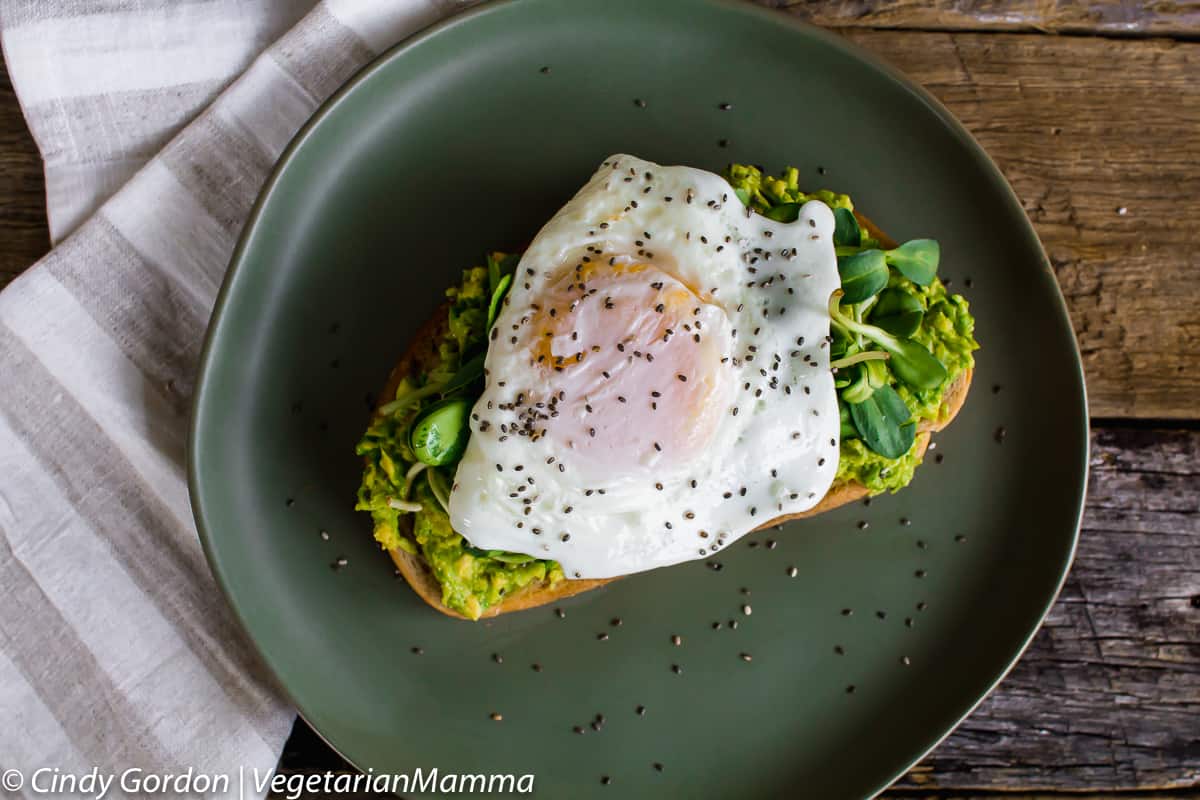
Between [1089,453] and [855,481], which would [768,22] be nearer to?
[855,481]

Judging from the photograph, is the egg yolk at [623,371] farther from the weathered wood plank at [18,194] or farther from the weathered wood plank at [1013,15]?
the weathered wood plank at [18,194]

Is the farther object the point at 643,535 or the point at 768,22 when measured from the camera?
the point at 768,22

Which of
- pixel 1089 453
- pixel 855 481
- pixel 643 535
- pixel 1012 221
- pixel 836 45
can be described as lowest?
pixel 1089 453

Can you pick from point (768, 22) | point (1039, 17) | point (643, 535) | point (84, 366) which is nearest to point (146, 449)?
→ point (84, 366)

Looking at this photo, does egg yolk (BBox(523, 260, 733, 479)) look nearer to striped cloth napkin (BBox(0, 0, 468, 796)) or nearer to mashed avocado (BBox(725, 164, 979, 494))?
mashed avocado (BBox(725, 164, 979, 494))

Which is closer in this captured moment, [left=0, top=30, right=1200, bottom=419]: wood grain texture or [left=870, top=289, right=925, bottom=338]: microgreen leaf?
[left=870, top=289, right=925, bottom=338]: microgreen leaf

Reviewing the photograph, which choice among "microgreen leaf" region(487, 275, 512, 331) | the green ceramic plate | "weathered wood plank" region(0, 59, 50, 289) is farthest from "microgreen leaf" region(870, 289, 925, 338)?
"weathered wood plank" region(0, 59, 50, 289)
